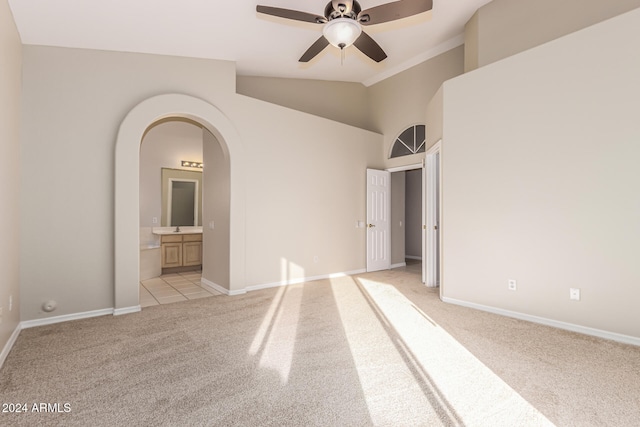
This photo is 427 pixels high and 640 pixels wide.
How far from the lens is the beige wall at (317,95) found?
5.64m

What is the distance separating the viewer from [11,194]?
2.91m

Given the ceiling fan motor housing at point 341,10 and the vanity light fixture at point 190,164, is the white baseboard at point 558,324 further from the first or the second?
the vanity light fixture at point 190,164

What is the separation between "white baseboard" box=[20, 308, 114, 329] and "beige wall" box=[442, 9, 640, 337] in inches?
167

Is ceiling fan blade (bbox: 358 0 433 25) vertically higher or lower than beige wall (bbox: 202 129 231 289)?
higher

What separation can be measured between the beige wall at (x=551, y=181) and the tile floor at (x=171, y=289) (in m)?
3.60

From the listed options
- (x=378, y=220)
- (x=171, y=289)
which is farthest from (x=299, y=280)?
(x=378, y=220)

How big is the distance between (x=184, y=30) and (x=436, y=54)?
4.17 m

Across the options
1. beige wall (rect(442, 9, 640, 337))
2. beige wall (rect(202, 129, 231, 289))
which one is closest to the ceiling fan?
beige wall (rect(442, 9, 640, 337))

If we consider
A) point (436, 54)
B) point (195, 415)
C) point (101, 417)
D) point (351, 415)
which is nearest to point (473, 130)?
point (436, 54)

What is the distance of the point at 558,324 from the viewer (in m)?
3.35

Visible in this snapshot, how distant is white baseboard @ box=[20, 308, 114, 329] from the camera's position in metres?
3.32

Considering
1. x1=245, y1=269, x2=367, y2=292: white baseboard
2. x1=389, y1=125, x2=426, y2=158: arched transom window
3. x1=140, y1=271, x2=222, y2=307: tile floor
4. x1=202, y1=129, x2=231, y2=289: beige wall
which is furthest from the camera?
x1=389, y1=125, x2=426, y2=158: arched transom window

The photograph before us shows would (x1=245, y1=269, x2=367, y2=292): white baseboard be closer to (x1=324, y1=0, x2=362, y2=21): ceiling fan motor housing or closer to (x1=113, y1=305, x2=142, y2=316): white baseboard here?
(x1=113, y1=305, x2=142, y2=316): white baseboard

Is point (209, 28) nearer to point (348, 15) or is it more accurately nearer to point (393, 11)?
point (348, 15)
